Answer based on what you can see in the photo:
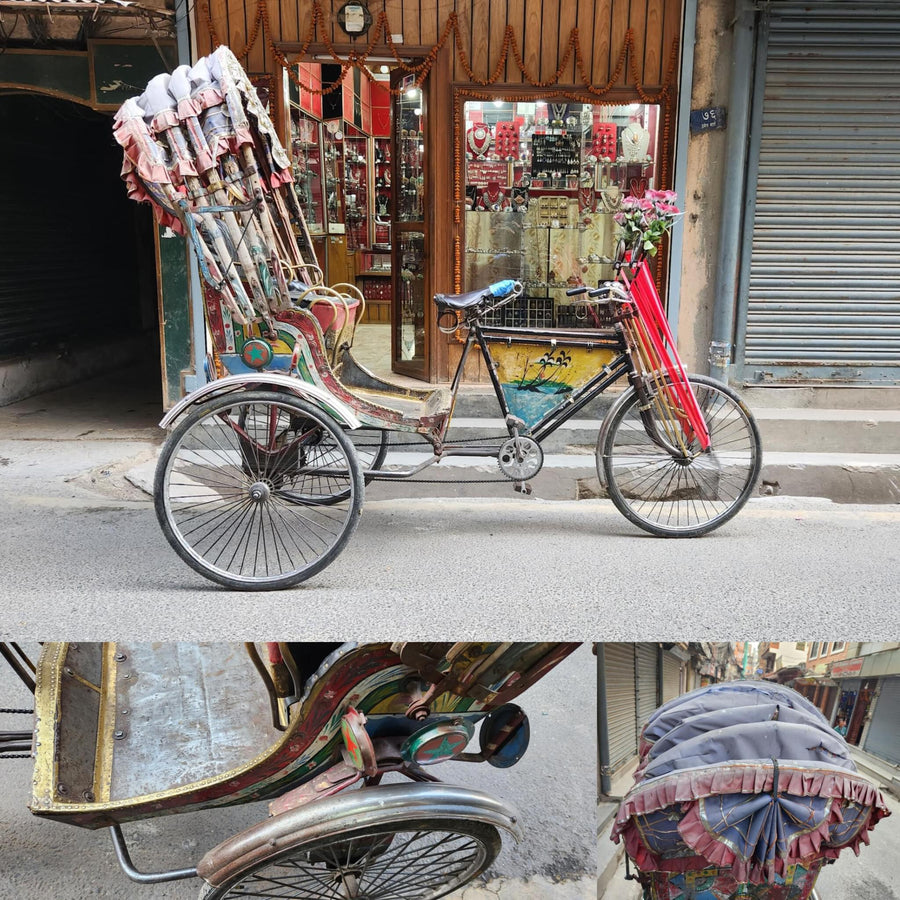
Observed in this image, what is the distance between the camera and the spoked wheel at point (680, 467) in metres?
4.61

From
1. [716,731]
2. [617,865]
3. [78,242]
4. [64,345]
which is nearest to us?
[716,731]

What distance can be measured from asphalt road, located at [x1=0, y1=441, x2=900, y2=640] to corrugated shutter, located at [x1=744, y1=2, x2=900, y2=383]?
6.44ft

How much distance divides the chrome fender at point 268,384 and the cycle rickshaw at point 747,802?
7.54 feet

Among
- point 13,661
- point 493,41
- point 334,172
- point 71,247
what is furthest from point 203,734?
point 334,172

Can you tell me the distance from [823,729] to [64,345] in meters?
8.47

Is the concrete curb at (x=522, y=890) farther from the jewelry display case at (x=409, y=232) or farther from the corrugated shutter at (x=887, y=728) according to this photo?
the jewelry display case at (x=409, y=232)

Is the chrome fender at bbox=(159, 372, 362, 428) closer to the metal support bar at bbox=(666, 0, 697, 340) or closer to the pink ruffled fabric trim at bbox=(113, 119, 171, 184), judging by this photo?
the pink ruffled fabric trim at bbox=(113, 119, 171, 184)

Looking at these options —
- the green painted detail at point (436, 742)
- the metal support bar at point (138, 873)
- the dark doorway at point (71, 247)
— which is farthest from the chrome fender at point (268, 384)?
the dark doorway at point (71, 247)

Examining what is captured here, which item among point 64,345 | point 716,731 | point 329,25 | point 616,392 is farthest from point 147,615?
point 64,345

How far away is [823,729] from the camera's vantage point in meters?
2.06

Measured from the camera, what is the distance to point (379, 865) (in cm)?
261

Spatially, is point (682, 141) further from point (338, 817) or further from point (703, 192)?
point (338, 817)

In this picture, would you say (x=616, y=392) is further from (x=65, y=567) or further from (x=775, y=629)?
(x=65, y=567)

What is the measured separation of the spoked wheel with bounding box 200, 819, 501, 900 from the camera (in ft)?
7.72
